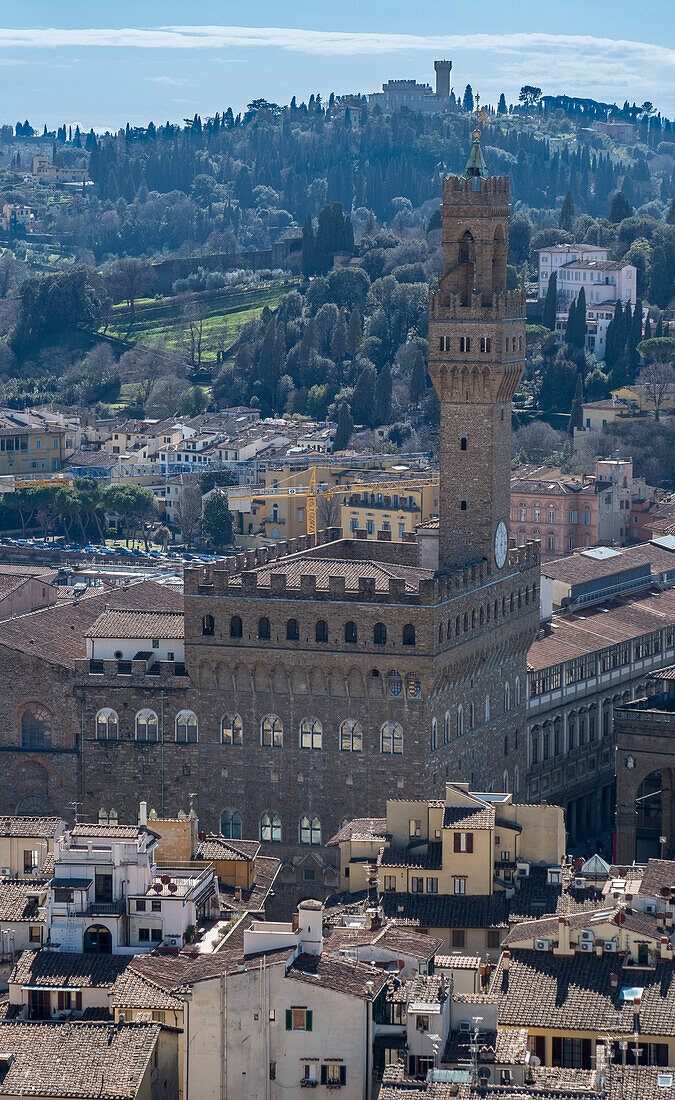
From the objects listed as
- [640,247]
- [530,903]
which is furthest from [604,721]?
[640,247]

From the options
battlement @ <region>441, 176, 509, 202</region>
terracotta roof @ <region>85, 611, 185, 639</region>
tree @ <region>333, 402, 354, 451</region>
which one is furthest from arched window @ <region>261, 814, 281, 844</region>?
tree @ <region>333, 402, 354, 451</region>

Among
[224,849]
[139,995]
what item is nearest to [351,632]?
[224,849]

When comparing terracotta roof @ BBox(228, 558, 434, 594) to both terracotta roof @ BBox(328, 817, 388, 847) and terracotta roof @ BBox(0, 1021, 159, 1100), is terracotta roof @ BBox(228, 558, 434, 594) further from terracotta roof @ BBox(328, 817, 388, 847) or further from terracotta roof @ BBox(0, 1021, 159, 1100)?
terracotta roof @ BBox(0, 1021, 159, 1100)

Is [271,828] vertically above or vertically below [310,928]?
below

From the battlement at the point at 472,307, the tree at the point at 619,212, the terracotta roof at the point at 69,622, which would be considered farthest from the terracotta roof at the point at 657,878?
the tree at the point at 619,212

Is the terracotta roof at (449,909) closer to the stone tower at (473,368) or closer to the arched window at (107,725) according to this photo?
Result: the arched window at (107,725)

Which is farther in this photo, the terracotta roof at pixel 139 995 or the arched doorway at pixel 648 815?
the arched doorway at pixel 648 815

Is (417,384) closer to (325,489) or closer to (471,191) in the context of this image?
(325,489)
